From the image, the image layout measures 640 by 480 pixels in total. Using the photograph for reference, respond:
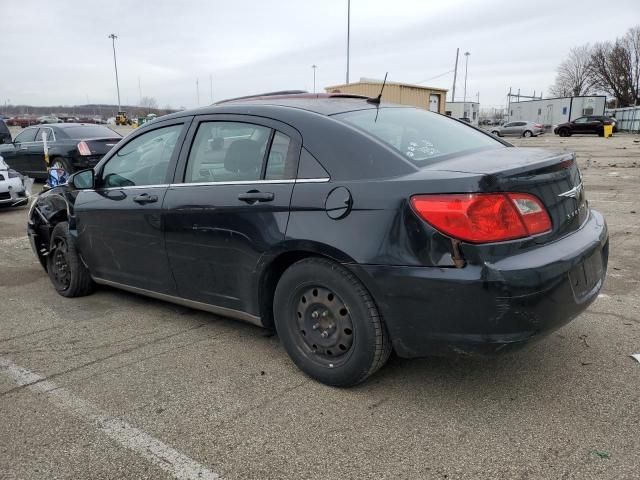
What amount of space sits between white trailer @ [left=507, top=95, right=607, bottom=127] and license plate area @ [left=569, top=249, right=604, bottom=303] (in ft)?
161

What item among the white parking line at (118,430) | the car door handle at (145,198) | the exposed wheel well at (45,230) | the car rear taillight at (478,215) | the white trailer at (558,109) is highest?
the white trailer at (558,109)

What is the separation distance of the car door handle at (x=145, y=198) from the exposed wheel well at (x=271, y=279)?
1073 millimetres

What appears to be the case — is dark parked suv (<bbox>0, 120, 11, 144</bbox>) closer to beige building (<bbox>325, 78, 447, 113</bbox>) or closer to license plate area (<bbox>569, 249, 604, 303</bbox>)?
beige building (<bbox>325, 78, 447, 113</bbox>)

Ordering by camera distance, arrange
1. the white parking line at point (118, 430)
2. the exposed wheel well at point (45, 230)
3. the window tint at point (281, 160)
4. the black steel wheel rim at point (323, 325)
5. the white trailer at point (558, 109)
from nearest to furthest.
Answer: the white parking line at point (118, 430)
the black steel wheel rim at point (323, 325)
the window tint at point (281, 160)
the exposed wheel well at point (45, 230)
the white trailer at point (558, 109)

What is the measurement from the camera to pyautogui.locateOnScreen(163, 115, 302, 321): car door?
306 cm

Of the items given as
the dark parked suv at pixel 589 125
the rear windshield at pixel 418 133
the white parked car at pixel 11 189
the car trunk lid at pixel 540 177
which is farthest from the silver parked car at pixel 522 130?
the car trunk lid at pixel 540 177

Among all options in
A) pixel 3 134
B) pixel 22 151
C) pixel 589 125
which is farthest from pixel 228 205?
pixel 589 125

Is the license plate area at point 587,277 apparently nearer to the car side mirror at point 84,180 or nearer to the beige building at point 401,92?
the car side mirror at point 84,180

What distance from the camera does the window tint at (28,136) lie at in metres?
13.2

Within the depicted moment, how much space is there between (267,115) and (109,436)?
196cm

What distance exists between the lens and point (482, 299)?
239 cm

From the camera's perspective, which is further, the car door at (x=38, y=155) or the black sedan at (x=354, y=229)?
the car door at (x=38, y=155)

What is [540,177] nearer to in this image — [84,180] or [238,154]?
[238,154]

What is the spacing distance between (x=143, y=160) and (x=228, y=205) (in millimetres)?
1126
